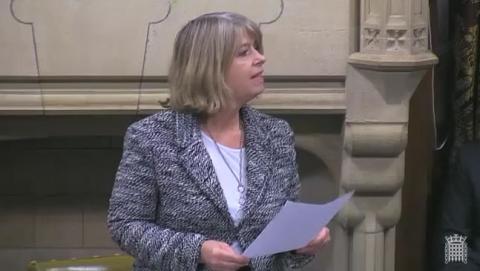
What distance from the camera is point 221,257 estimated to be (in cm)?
167

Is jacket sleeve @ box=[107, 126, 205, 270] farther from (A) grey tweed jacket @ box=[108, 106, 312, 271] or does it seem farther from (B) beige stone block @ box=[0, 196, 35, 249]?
(B) beige stone block @ box=[0, 196, 35, 249]

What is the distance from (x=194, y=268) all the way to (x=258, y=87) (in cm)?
37

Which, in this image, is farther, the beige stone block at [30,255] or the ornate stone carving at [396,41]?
the beige stone block at [30,255]

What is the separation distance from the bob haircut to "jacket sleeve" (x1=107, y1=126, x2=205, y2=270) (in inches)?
4.8

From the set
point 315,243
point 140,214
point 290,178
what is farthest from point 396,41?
point 140,214

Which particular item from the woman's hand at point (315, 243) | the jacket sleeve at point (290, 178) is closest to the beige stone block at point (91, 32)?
the jacket sleeve at point (290, 178)

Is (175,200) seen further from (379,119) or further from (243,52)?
(379,119)

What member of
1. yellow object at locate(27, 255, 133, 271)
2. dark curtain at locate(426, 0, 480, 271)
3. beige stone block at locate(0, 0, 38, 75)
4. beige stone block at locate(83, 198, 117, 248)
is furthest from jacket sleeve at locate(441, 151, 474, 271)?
beige stone block at locate(0, 0, 38, 75)

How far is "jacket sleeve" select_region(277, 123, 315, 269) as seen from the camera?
1.84 meters

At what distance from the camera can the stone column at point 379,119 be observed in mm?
2799

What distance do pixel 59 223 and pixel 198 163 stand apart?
1.65 meters

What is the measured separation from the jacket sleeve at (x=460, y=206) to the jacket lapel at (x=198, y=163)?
4.04 ft

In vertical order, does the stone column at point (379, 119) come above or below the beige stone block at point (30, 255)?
above

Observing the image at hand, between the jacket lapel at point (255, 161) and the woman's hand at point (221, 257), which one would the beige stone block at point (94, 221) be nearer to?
the jacket lapel at point (255, 161)
